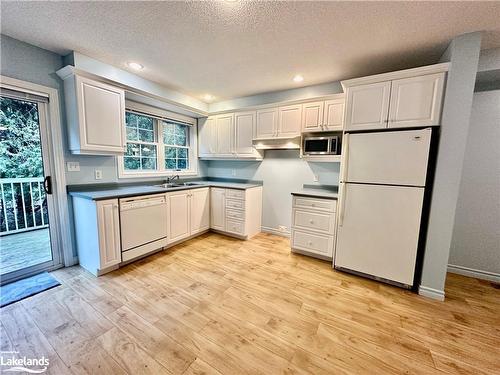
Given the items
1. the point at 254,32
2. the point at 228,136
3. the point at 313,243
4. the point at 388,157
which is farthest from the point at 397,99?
the point at 228,136

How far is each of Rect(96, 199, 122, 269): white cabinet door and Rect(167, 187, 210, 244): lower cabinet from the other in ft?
2.42

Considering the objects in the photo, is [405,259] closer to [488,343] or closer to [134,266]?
[488,343]

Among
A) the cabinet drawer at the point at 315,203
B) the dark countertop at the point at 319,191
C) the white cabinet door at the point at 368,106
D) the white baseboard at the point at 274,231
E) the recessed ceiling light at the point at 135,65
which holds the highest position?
the recessed ceiling light at the point at 135,65

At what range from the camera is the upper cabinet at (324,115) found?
2.82m

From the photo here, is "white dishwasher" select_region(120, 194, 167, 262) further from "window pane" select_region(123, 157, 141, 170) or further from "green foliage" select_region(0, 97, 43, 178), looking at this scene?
"green foliage" select_region(0, 97, 43, 178)

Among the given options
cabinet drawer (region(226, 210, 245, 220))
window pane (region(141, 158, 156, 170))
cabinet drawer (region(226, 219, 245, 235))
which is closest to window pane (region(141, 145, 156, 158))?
window pane (region(141, 158, 156, 170))

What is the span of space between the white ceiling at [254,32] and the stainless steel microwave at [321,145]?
2.94 ft

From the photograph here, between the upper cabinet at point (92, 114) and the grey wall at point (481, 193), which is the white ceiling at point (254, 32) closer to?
the upper cabinet at point (92, 114)

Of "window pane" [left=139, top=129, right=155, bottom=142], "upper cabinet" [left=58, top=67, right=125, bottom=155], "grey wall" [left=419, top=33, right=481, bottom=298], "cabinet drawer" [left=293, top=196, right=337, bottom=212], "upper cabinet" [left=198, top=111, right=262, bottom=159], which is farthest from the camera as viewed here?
"upper cabinet" [left=198, top=111, right=262, bottom=159]

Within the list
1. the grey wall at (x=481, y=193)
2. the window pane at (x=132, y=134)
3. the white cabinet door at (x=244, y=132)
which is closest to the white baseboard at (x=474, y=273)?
the grey wall at (x=481, y=193)

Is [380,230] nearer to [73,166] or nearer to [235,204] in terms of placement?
[235,204]

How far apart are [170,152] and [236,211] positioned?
176 centimetres

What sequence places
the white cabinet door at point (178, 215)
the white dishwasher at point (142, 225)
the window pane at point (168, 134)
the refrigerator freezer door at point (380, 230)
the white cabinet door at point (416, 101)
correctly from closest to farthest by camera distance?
the white cabinet door at point (416, 101) < the refrigerator freezer door at point (380, 230) < the white dishwasher at point (142, 225) < the white cabinet door at point (178, 215) < the window pane at point (168, 134)
